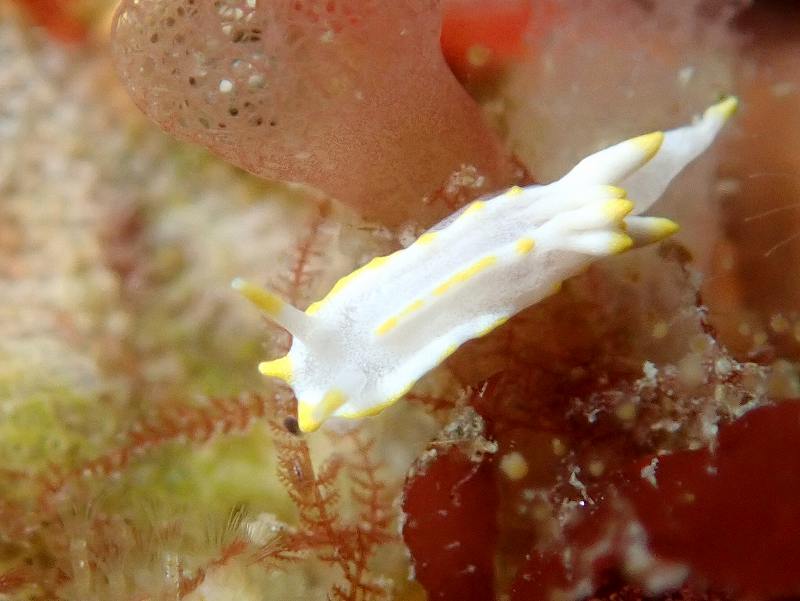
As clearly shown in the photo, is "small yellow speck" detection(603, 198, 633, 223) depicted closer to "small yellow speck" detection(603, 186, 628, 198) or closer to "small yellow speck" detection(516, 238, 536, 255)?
"small yellow speck" detection(603, 186, 628, 198)

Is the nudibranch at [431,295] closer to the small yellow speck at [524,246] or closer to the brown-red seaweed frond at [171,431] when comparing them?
the small yellow speck at [524,246]

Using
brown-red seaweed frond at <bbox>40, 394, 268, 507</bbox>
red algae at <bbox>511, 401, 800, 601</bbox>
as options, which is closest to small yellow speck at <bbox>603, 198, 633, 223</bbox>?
red algae at <bbox>511, 401, 800, 601</bbox>

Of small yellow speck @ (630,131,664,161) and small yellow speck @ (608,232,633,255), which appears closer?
small yellow speck @ (608,232,633,255)

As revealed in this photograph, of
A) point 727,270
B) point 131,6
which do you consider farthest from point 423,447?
point 131,6

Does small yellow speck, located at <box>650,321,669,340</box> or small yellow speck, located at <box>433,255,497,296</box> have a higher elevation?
small yellow speck, located at <box>433,255,497,296</box>

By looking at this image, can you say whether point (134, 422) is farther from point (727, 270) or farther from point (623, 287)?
point (727, 270)

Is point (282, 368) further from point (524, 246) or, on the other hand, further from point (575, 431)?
point (575, 431)
